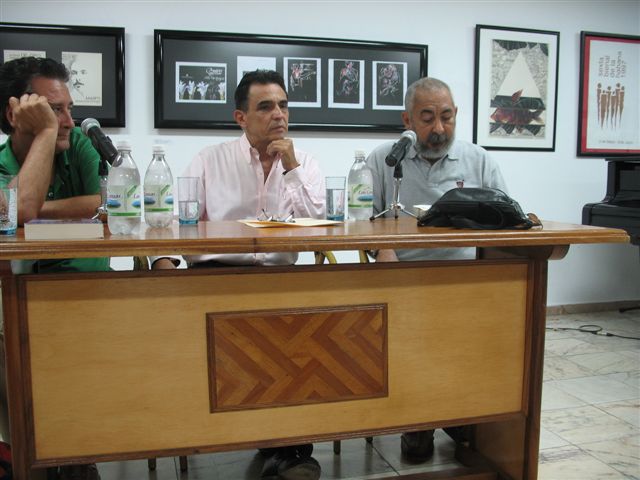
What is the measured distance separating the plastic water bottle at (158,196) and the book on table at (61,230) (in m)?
0.20

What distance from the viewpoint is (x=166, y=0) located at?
307 cm

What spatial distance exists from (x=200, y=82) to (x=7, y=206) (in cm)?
194

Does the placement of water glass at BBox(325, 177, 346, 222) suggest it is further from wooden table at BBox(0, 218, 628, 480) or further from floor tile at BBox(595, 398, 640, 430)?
floor tile at BBox(595, 398, 640, 430)

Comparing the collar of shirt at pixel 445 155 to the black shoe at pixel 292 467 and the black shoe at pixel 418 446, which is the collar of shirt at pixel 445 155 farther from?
the black shoe at pixel 292 467

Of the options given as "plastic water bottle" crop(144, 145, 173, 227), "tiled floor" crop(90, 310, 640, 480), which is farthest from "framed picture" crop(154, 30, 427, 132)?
"tiled floor" crop(90, 310, 640, 480)

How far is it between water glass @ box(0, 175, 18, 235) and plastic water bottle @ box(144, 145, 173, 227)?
12.4 inches

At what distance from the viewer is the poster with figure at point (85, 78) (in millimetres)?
2998

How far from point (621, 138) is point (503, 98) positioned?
98cm

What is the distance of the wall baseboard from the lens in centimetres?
397

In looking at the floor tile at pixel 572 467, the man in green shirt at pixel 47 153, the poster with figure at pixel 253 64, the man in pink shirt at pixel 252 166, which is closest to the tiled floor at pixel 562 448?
the floor tile at pixel 572 467

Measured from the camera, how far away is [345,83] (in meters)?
3.33

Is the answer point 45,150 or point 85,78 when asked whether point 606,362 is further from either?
point 85,78

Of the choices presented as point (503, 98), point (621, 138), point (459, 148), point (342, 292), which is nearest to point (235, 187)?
point (342, 292)

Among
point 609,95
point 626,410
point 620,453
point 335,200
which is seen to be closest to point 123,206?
point 335,200
